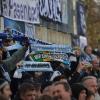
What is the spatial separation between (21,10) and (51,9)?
6.82 meters

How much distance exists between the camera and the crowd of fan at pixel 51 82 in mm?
7828

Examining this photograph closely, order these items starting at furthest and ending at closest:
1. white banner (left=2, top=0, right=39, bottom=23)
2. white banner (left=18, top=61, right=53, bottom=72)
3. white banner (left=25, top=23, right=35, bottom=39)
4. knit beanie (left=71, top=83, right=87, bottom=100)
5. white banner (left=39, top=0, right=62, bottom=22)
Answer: white banner (left=39, top=0, right=62, bottom=22)
white banner (left=25, top=23, right=35, bottom=39)
white banner (left=2, top=0, right=39, bottom=23)
white banner (left=18, top=61, right=53, bottom=72)
knit beanie (left=71, top=83, right=87, bottom=100)

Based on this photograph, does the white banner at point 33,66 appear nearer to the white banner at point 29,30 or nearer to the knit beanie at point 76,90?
the knit beanie at point 76,90

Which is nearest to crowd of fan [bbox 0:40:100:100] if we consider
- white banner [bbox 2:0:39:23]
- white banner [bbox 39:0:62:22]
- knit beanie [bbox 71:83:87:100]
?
knit beanie [bbox 71:83:87:100]

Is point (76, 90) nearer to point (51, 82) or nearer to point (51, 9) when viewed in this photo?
point (51, 82)

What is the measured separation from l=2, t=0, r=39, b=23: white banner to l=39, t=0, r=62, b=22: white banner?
179cm

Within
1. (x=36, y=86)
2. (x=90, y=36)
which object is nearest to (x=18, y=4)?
(x=36, y=86)

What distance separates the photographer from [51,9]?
29891 millimetres

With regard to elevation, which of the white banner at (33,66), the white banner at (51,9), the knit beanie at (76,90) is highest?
the white banner at (51,9)

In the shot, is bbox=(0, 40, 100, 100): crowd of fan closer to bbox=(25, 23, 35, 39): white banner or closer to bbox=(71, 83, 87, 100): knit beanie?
bbox=(71, 83, 87, 100): knit beanie

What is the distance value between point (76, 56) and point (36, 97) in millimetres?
4703

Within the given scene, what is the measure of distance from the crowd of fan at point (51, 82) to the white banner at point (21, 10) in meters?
6.72

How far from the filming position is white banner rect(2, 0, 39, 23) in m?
21.5

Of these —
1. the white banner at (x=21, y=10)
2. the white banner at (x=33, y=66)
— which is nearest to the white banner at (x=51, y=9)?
the white banner at (x=21, y=10)
